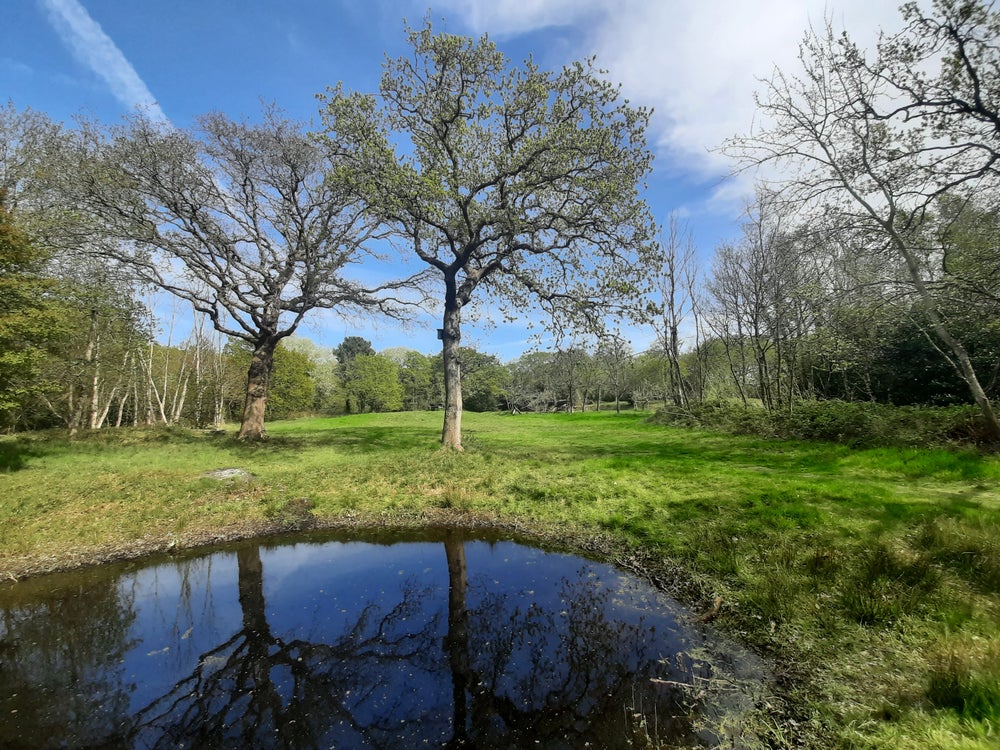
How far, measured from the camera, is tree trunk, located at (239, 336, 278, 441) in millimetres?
18844

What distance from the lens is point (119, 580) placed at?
676 centimetres

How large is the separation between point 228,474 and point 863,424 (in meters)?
18.5

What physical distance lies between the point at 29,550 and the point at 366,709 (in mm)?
7716

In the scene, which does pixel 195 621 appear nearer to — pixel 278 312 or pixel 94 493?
pixel 94 493

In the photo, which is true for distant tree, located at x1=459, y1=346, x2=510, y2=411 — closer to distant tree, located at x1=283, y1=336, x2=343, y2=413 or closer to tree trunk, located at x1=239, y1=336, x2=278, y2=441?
distant tree, located at x1=283, y1=336, x2=343, y2=413

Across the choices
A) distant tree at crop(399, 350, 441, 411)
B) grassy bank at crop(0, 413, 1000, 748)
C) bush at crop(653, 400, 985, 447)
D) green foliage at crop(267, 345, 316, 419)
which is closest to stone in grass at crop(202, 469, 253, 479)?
grassy bank at crop(0, 413, 1000, 748)

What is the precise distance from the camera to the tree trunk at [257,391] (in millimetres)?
18844

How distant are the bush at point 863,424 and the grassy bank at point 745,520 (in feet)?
2.84

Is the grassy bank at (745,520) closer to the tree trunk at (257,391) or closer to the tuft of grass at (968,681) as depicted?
→ the tuft of grass at (968,681)

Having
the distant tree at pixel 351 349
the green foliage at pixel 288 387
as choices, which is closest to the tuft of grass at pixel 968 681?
the green foliage at pixel 288 387

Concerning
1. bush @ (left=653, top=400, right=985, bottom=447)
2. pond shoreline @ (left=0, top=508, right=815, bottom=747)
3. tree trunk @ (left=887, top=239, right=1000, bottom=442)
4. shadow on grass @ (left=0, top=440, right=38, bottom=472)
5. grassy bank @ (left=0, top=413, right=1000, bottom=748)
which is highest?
tree trunk @ (left=887, top=239, right=1000, bottom=442)

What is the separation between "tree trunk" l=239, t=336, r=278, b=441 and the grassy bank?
6.85 ft

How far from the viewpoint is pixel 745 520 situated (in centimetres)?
739

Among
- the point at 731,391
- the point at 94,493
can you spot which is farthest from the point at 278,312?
the point at 731,391
